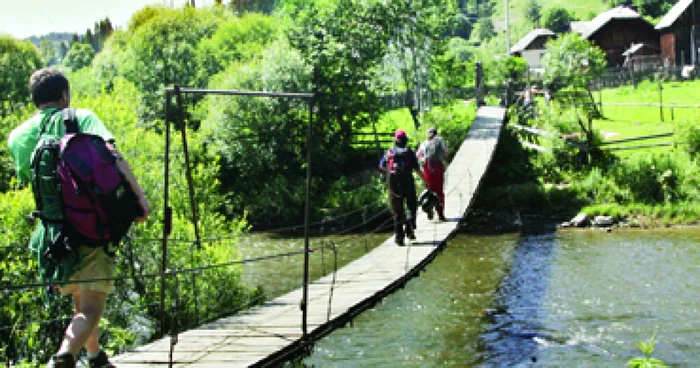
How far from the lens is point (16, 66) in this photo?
42906 mm

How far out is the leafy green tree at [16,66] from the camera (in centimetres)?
3875

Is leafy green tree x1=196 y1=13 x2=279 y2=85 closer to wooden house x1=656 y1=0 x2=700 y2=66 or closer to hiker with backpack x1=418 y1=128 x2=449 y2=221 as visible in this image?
wooden house x1=656 y1=0 x2=700 y2=66

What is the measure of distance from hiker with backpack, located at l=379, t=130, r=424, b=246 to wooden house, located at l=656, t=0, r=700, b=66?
35012 millimetres

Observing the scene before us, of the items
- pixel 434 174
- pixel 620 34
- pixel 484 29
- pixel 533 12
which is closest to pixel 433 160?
pixel 434 174

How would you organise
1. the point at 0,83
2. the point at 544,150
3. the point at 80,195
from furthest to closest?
1. the point at 0,83
2. the point at 544,150
3. the point at 80,195

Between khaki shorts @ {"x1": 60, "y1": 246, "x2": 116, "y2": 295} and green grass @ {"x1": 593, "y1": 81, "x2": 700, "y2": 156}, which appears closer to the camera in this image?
khaki shorts @ {"x1": 60, "y1": 246, "x2": 116, "y2": 295}

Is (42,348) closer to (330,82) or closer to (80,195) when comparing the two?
(80,195)

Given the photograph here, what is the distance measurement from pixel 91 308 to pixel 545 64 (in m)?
30.4

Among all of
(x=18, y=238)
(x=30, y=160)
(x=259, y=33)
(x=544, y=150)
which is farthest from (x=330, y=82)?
(x=30, y=160)

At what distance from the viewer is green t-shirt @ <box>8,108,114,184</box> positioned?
3.97 m

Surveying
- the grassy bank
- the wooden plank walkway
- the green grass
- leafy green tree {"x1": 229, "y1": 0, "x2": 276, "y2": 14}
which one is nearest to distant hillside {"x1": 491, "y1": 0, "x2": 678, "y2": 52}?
Result: leafy green tree {"x1": 229, "y1": 0, "x2": 276, "y2": 14}

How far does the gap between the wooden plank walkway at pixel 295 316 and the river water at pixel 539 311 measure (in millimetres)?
1734

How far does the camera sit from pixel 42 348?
1148 cm

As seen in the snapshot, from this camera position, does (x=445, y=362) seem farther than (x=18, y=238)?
No
